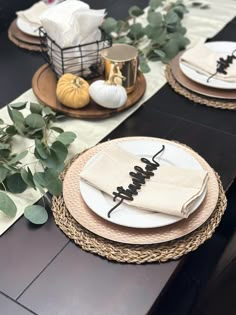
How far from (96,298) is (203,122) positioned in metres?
0.53

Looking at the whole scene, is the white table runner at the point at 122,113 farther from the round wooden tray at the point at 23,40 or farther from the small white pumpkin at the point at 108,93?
the round wooden tray at the point at 23,40

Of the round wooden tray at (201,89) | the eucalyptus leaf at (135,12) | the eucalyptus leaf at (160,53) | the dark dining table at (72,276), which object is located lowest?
the dark dining table at (72,276)

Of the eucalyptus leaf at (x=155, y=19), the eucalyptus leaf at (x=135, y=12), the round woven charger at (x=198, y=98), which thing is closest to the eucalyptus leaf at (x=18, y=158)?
the round woven charger at (x=198, y=98)

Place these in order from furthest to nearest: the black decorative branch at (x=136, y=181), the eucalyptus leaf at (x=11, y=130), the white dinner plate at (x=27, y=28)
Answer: the white dinner plate at (x=27, y=28) → the eucalyptus leaf at (x=11, y=130) → the black decorative branch at (x=136, y=181)

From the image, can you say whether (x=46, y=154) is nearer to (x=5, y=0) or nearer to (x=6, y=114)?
(x=6, y=114)

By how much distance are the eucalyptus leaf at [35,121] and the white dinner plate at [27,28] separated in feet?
1.59

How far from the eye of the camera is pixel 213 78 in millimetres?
1098

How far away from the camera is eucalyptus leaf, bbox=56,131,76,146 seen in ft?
2.98

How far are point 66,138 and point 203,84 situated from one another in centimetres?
40

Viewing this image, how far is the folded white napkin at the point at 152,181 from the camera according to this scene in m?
0.71

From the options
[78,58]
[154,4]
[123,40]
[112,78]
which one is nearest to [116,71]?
[112,78]

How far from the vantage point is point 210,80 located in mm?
1092

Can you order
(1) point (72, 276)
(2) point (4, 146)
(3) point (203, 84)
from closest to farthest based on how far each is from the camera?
(1) point (72, 276)
(2) point (4, 146)
(3) point (203, 84)

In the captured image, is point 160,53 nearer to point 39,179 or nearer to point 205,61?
point 205,61
